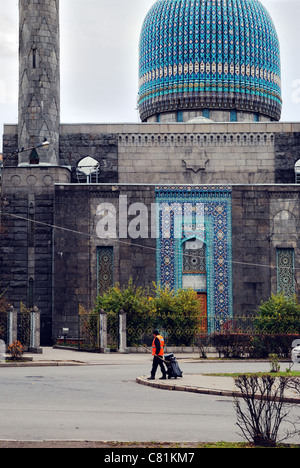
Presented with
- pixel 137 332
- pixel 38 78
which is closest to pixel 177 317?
pixel 137 332

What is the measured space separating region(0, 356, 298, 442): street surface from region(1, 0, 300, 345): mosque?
636 inches

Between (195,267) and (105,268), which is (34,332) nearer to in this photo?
(105,268)

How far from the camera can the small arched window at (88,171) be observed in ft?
132

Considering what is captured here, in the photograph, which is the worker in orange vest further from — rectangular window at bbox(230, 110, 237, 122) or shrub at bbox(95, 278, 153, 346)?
rectangular window at bbox(230, 110, 237, 122)

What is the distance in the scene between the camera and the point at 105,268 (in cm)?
3741

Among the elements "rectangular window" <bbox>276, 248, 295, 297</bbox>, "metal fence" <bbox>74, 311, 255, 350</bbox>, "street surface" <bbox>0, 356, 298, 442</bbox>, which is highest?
"rectangular window" <bbox>276, 248, 295, 297</bbox>

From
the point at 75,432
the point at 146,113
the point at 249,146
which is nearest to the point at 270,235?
the point at 249,146

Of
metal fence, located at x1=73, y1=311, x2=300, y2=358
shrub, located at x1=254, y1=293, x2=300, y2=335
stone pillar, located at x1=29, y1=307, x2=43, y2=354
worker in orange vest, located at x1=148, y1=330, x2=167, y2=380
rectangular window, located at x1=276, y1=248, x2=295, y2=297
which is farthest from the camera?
rectangular window, located at x1=276, y1=248, x2=295, y2=297

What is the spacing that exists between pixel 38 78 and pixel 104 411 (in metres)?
27.1

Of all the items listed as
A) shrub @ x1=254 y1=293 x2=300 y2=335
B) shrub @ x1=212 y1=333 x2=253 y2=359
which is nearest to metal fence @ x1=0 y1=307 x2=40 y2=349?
shrub @ x1=212 y1=333 x2=253 y2=359

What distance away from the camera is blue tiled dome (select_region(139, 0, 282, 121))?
44.6 meters

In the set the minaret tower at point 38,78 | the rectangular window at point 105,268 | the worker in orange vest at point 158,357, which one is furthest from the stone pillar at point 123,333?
the worker in orange vest at point 158,357

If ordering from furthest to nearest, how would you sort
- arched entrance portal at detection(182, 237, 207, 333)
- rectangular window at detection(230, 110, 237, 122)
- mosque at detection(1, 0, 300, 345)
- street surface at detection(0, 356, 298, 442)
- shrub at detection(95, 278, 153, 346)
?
rectangular window at detection(230, 110, 237, 122), arched entrance portal at detection(182, 237, 207, 333), mosque at detection(1, 0, 300, 345), shrub at detection(95, 278, 153, 346), street surface at detection(0, 356, 298, 442)

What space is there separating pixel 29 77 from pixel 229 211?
10851 mm
